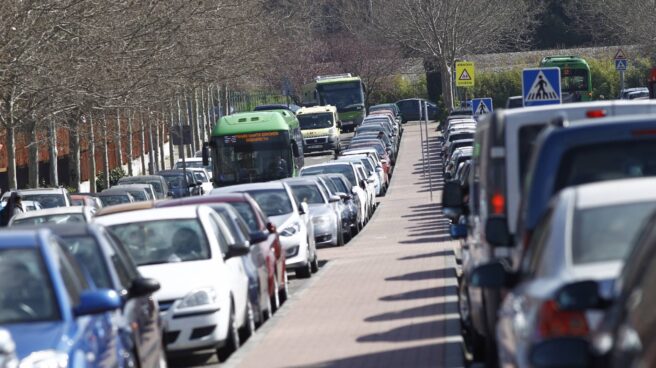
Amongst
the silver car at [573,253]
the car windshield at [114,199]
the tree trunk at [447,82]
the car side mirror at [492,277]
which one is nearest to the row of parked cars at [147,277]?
the car side mirror at [492,277]

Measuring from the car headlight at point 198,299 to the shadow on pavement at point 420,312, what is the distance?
10.0 feet

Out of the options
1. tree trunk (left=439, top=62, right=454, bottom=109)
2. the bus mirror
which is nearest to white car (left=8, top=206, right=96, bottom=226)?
the bus mirror

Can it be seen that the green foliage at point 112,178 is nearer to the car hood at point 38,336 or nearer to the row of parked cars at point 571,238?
the row of parked cars at point 571,238

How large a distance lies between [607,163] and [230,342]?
21.8ft

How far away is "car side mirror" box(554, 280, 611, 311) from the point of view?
6.24 metres

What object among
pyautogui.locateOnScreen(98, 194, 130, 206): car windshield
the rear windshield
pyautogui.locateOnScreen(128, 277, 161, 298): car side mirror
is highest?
the rear windshield

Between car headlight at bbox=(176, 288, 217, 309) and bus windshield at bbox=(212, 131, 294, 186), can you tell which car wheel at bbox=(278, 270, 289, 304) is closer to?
car headlight at bbox=(176, 288, 217, 309)

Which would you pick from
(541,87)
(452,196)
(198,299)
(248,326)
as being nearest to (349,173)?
(541,87)

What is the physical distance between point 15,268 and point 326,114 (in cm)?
6247

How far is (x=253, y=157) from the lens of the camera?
3834 centimetres

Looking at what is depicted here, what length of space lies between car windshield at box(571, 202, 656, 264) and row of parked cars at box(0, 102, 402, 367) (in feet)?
8.60

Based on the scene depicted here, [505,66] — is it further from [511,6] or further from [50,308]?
[50,308]

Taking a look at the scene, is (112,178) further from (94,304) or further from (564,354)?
(564,354)

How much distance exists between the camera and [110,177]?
59156mm
